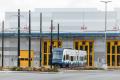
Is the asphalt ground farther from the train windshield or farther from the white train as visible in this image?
the train windshield

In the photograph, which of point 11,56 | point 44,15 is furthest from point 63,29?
point 11,56

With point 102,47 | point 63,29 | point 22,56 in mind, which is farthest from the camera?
point 63,29

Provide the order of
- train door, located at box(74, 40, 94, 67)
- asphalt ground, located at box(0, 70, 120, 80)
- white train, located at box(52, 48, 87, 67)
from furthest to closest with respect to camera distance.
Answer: train door, located at box(74, 40, 94, 67) → white train, located at box(52, 48, 87, 67) → asphalt ground, located at box(0, 70, 120, 80)

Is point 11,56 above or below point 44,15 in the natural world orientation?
below

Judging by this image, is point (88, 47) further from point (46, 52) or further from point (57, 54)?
point (57, 54)

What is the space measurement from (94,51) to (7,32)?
1581 centimetres

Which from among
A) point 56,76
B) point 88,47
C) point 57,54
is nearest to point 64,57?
point 57,54

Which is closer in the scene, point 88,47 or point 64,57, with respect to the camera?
point 64,57

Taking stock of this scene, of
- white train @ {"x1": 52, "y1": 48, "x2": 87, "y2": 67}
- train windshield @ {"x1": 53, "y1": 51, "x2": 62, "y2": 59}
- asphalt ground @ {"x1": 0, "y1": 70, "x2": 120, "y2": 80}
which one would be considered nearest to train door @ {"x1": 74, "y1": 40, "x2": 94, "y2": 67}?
white train @ {"x1": 52, "y1": 48, "x2": 87, "y2": 67}

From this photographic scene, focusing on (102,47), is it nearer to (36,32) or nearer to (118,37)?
(118,37)

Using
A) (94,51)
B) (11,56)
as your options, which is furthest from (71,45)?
(11,56)

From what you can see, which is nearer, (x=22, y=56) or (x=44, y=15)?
(x=22, y=56)

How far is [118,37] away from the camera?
351ft

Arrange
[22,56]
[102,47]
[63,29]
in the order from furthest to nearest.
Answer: [63,29]
[102,47]
[22,56]
